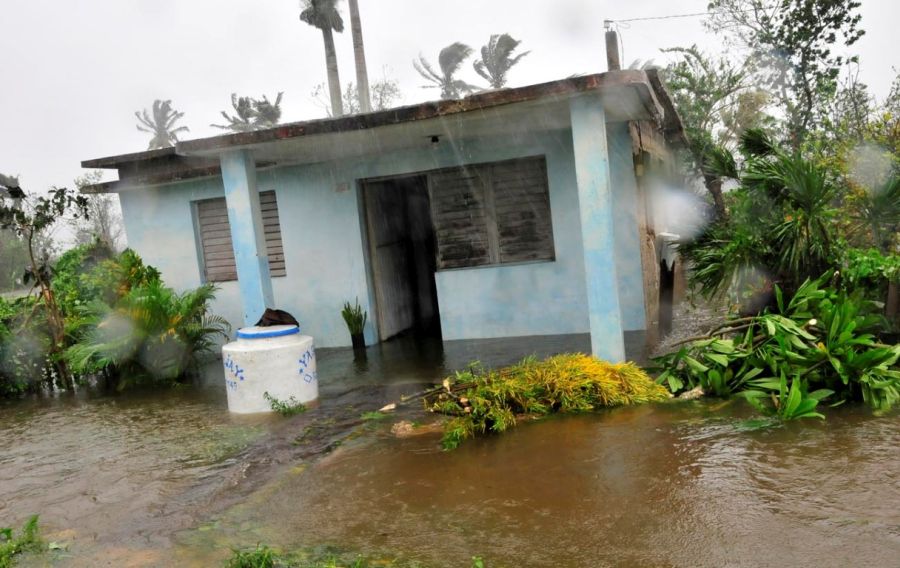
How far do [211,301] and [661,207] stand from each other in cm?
786

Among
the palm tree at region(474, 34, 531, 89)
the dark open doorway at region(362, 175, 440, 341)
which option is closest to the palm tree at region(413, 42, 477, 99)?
the palm tree at region(474, 34, 531, 89)

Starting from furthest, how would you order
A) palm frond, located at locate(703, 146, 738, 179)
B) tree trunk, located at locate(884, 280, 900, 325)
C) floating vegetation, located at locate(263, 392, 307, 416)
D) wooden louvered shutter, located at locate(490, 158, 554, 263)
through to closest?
wooden louvered shutter, located at locate(490, 158, 554, 263) → palm frond, located at locate(703, 146, 738, 179) → floating vegetation, located at locate(263, 392, 307, 416) → tree trunk, located at locate(884, 280, 900, 325)

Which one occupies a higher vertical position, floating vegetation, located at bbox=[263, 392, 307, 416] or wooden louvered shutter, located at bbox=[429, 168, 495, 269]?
wooden louvered shutter, located at bbox=[429, 168, 495, 269]

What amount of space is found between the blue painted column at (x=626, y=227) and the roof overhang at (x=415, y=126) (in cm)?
35

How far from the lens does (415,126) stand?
8.20 meters

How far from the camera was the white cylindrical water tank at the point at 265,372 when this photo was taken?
7.36 meters

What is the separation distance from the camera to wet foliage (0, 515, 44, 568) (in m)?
4.29

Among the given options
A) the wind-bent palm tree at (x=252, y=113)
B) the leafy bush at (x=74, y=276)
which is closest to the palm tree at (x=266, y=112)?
the wind-bent palm tree at (x=252, y=113)

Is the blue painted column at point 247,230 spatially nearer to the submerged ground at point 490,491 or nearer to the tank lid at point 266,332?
the tank lid at point 266,332

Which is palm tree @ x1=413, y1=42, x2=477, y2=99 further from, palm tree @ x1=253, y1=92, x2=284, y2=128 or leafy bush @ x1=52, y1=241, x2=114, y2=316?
leafy bush @ x1=52, y1=241, x2=114, y2=316

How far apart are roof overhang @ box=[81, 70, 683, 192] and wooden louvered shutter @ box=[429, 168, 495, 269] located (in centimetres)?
65

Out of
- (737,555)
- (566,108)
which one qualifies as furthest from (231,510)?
(566,108)

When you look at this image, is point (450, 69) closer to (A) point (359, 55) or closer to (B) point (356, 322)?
(A) point (359, 55)

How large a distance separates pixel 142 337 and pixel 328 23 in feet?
63.2
